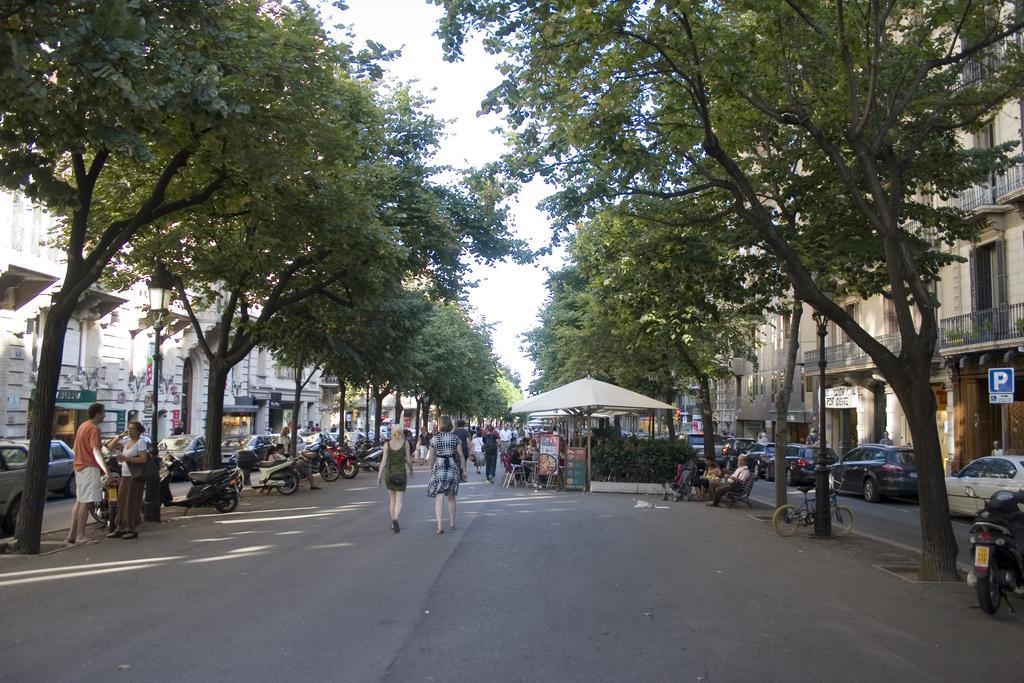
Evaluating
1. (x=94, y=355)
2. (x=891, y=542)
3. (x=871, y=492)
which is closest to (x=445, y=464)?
(x=891, y=542)

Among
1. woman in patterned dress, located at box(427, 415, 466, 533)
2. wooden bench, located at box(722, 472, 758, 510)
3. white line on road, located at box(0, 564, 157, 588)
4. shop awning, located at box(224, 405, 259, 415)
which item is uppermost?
shop awning, located at box(224, 405, 259, 415)

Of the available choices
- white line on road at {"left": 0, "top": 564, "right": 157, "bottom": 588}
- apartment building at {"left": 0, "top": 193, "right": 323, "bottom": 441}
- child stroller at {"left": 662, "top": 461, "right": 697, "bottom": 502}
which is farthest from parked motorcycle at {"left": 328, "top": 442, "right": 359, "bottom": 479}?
white line on road at {"left": 0, "top": 564, "right": 157, "bottom": 588}

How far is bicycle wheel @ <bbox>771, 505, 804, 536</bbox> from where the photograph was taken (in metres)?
14.2

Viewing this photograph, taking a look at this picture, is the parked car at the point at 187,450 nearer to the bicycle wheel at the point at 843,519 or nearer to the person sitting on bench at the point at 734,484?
the person sitting on bench at the point at 734,484

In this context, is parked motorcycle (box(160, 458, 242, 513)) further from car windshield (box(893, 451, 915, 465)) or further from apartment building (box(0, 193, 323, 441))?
car windshield (box(893, 451, 915, 465))

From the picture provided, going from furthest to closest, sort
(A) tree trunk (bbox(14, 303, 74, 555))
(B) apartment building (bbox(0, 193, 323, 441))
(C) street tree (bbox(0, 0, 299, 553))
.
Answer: (B) apartment building (bbox(0, 193, 323, 441)) → (A) tree trunk (bbox(14, 303, 74, 555)) → (C) street tree (bbox(0, 0, 299, 553))

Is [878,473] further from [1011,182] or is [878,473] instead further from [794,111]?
[794,111]

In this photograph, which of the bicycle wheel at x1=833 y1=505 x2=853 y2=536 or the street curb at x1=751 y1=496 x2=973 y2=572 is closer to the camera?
the street curb at x1=751 y1=496 x2=973 y2=572

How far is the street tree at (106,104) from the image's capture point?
8.69 m

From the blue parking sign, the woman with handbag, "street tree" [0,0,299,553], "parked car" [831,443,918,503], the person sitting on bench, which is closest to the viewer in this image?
"street tree" [0,0,299,553]

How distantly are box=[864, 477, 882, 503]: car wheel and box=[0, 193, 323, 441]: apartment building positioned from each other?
59.2 feet

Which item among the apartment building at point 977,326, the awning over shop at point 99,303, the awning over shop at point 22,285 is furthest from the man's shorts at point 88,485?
the awning over shop at point 99,303

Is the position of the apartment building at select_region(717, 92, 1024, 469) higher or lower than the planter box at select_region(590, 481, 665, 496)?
higher

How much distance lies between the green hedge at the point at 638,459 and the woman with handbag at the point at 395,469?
10.7 meters
